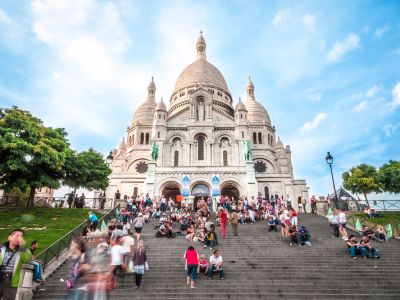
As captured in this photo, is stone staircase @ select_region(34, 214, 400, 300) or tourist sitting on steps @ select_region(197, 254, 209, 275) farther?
tourist sitting on steps @ select_region(197, 254, 209, 275)

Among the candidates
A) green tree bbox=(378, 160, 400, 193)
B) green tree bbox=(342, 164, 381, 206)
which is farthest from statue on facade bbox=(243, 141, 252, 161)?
green tree bbox=(378, 160, 400, 193)

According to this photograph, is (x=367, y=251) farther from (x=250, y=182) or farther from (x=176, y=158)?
(x=176, y=158)

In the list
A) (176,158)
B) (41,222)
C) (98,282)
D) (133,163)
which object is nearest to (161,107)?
(176,158)

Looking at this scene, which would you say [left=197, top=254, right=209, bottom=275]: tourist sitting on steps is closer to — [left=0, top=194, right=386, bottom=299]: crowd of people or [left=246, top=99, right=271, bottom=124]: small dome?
[left=0, top=194, right=386, bottom=299]: crowd of people

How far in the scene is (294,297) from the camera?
30.4ft

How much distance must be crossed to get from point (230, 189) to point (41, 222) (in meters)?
20.9

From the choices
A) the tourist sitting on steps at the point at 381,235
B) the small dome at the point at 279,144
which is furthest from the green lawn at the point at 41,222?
A: the small dome at the point at 279,144

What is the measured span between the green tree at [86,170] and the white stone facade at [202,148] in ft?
15.6

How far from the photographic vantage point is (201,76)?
175 feet

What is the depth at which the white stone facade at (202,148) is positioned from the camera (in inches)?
1324

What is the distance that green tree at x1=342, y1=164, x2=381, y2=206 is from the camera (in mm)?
33531

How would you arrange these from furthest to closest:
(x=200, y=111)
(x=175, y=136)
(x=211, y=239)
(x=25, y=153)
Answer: (x=200, y=111)
(x=175, y=136)
(x=25, y=153)
(x=211, y=239)

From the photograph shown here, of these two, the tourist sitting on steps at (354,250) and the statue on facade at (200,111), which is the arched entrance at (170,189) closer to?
the statue on facade at (200,111)

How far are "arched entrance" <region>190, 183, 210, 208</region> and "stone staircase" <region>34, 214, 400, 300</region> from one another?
17782 mm
